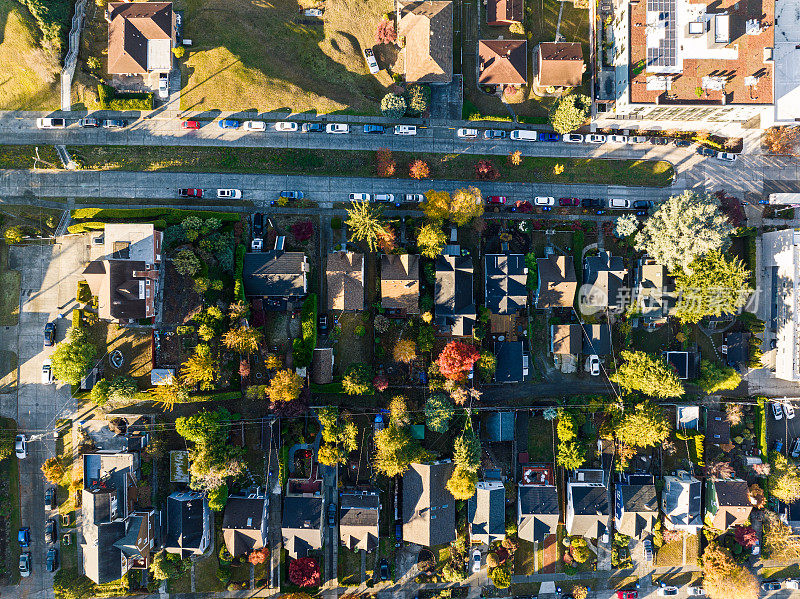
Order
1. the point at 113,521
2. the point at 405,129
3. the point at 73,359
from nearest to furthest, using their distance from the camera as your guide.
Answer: the point at 73,359, the point at 113,521, the point at 405,129

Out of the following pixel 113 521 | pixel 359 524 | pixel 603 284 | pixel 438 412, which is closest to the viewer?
pixel 113 521

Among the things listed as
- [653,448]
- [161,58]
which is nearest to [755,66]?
[653,448]

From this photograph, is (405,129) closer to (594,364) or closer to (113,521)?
(594,364)

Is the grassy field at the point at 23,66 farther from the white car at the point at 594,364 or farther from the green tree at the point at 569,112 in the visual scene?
the white car at the point at 594,364

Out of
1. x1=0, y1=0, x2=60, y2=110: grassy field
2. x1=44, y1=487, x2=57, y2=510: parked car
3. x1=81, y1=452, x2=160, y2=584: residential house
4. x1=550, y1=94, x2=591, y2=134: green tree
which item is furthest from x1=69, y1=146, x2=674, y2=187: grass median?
x1=44, y1=487, x2=57, y2=510: parked car

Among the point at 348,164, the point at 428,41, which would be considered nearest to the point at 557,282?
the point at 348,164

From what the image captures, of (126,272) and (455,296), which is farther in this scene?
(455,296)

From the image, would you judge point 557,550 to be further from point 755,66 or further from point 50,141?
point 50,141
